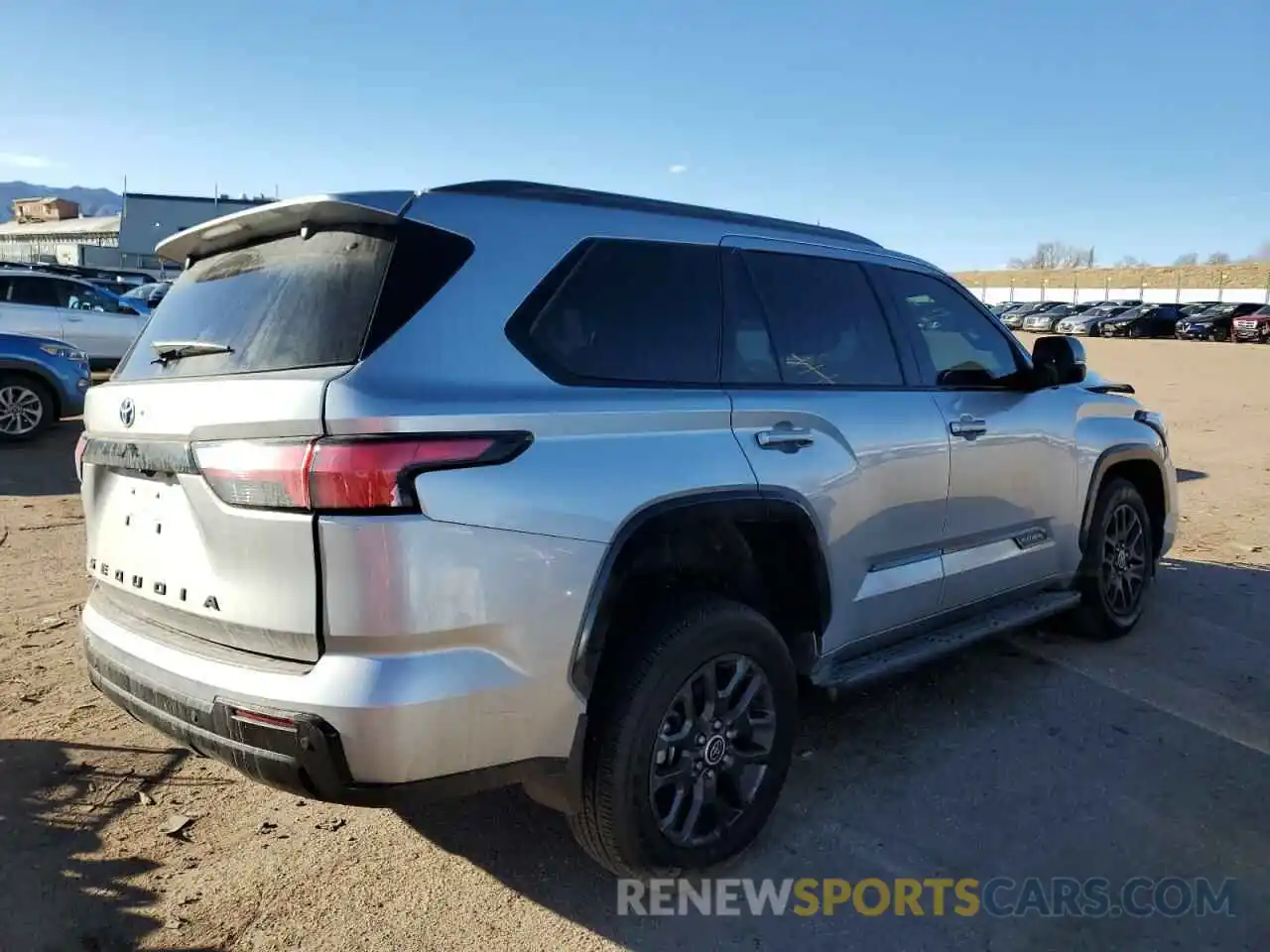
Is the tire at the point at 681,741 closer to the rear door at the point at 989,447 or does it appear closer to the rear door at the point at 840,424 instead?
the rear door at the point at 840,424

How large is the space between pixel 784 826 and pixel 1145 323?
164ft

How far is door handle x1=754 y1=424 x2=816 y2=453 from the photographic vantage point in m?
3.09

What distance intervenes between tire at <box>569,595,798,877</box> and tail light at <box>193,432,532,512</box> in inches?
29.9

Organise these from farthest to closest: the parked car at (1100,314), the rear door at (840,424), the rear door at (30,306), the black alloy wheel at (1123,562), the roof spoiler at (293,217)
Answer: the parked car at (1100,314) → the rear door at (30,306) → the black alloy wheel at (1123,562) → the rear door at (840,424) → the roof spoiler at (293,217)

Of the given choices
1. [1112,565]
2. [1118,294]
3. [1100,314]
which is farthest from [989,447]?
[1118,294]

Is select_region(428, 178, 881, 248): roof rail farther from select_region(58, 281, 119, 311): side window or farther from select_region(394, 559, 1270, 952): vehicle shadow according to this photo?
select_region(58, 281, 119, 311): side window

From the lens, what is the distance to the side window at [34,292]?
13406 mm

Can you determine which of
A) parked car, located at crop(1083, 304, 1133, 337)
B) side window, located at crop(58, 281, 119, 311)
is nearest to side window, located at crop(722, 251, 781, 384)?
side window, located at crop(58, 281, 119, 311)

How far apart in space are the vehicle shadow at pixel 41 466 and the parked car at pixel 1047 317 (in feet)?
164

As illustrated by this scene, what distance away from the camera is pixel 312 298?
101 inches

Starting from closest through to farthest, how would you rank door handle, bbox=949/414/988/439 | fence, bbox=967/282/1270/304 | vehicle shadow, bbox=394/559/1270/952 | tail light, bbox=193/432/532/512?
tail light, bbox=193/432/532/512 → vehicle shadow, bbox=394/559/1270/952 → door handle, bbox=949/414/988/439 → fence, bbox=967/282/1270/304

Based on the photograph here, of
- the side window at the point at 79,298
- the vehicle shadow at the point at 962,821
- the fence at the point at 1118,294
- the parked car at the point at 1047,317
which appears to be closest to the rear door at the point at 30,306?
the side window at the point at 79,298

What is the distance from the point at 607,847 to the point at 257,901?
1026 millimetres

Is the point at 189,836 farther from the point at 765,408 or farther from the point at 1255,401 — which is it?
the point at 1255,401
